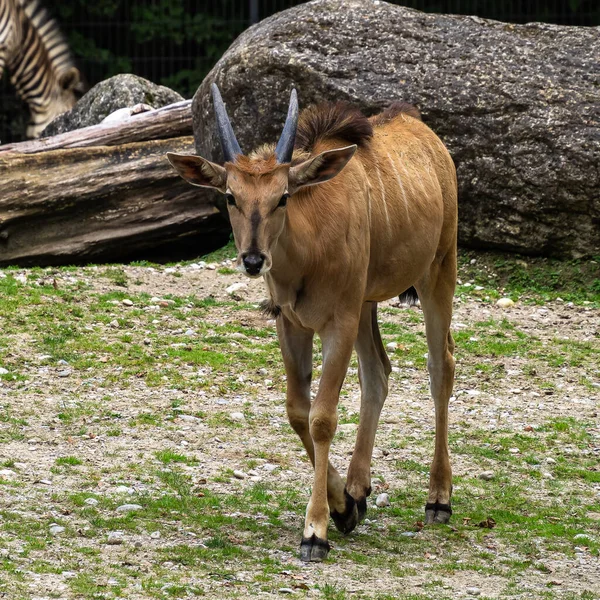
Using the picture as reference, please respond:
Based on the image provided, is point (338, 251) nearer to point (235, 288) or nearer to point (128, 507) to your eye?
point (128, 507)

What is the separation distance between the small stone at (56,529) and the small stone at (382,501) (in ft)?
5.37

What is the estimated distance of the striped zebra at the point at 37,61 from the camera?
51.6 feet

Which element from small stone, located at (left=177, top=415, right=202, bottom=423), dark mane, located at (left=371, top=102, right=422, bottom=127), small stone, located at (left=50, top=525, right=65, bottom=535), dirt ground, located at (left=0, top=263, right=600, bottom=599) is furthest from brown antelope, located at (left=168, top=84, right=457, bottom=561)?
small stone, located at (left=177, top=415, right=202, bottom=423)

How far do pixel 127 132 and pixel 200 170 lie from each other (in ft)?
20.7

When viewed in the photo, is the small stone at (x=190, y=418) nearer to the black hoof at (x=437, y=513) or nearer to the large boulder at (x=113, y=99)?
the black hoof at (x=437, y=513)

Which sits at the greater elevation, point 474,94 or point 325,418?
point 474,94

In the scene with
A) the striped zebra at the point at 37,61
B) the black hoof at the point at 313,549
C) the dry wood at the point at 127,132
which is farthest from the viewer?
the striped zebra at the point at 37,61

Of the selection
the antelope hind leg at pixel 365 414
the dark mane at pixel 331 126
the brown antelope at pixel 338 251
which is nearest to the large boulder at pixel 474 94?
the brown antelope at pixel 338 251

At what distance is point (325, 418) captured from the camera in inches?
203

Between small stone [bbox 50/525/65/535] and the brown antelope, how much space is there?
106cm

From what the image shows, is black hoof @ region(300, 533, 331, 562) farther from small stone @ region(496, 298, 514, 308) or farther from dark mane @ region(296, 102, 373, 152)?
small stone @ region(496, 298, 514, 308)

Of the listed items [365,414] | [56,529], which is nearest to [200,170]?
[365,414]

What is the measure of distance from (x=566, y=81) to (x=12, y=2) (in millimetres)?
8782

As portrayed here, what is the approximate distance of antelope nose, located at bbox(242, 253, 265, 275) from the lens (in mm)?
4777
